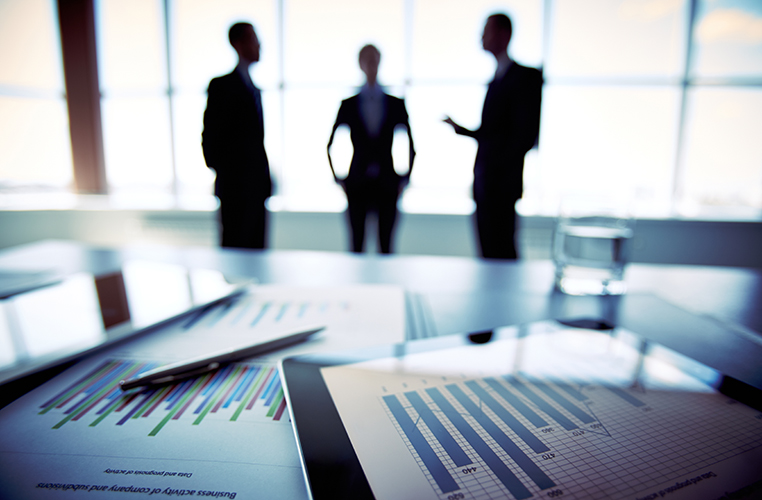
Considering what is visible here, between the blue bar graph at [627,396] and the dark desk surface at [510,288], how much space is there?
0.48 ft

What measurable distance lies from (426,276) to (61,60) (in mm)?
4322

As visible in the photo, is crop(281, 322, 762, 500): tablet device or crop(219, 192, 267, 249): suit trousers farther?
crop(219, 192, 267, 249): suit trousers

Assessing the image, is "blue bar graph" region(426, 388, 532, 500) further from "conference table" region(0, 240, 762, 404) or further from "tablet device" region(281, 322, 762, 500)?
"conference table" region(0, 240, 762, 404)

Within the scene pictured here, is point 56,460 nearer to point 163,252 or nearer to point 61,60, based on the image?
point 163,252

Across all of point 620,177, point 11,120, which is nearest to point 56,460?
point 620,177

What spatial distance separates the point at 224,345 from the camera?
41 centimetres

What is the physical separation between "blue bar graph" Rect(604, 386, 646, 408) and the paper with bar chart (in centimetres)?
22

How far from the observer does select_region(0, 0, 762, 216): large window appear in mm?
2926

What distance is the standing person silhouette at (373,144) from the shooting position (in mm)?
1938

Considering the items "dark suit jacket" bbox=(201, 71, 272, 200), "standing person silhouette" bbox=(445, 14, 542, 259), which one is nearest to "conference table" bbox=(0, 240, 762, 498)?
"dark suit jacket" bbox=(201, 71, 272, 200)

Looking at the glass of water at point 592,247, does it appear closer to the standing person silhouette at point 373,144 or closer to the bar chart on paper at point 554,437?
the bar chart on paper at point 554,437

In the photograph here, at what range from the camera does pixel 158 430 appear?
0.27 meters

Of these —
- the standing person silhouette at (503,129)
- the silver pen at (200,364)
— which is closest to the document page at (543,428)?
the silver pen at (200,364)

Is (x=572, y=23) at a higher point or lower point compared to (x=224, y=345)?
higher
